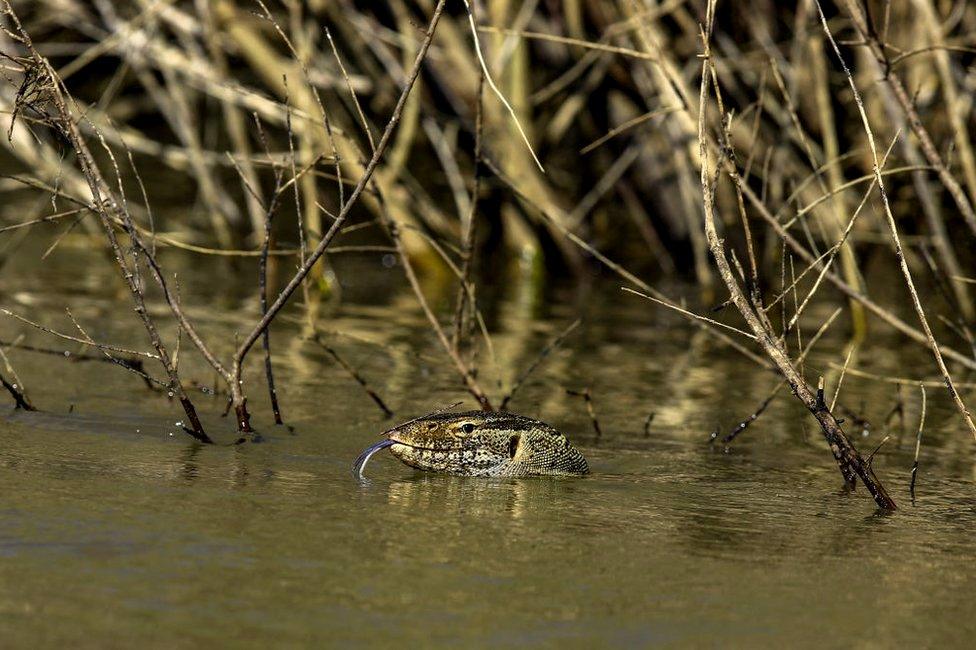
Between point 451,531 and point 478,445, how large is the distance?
0.70 meters

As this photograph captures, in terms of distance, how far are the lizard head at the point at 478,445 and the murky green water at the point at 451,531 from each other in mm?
56

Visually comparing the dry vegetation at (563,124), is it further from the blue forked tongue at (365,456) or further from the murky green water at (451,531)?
the blue forked tongue at (365,456)

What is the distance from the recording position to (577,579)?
11.3 feet

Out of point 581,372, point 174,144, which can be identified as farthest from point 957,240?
point 174,144

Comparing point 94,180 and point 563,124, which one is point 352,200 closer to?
point 94,180

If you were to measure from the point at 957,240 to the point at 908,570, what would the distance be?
8535 millimetres

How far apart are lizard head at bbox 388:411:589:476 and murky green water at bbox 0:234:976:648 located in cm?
6

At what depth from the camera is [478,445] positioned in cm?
453

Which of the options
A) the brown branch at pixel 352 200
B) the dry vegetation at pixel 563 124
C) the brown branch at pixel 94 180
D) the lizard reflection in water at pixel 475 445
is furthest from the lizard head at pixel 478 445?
the dry vegetation at pixel 563 124

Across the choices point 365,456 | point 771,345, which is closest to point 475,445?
point 365,456

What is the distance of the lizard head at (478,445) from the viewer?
452cm

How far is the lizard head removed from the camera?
4523 millimetres

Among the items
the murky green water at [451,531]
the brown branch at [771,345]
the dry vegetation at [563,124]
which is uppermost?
the dry vegetation at [563,124]

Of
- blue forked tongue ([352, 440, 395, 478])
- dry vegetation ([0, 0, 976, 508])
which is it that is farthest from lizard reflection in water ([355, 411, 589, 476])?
dry vegetation ([0, 0, 976, 508])
